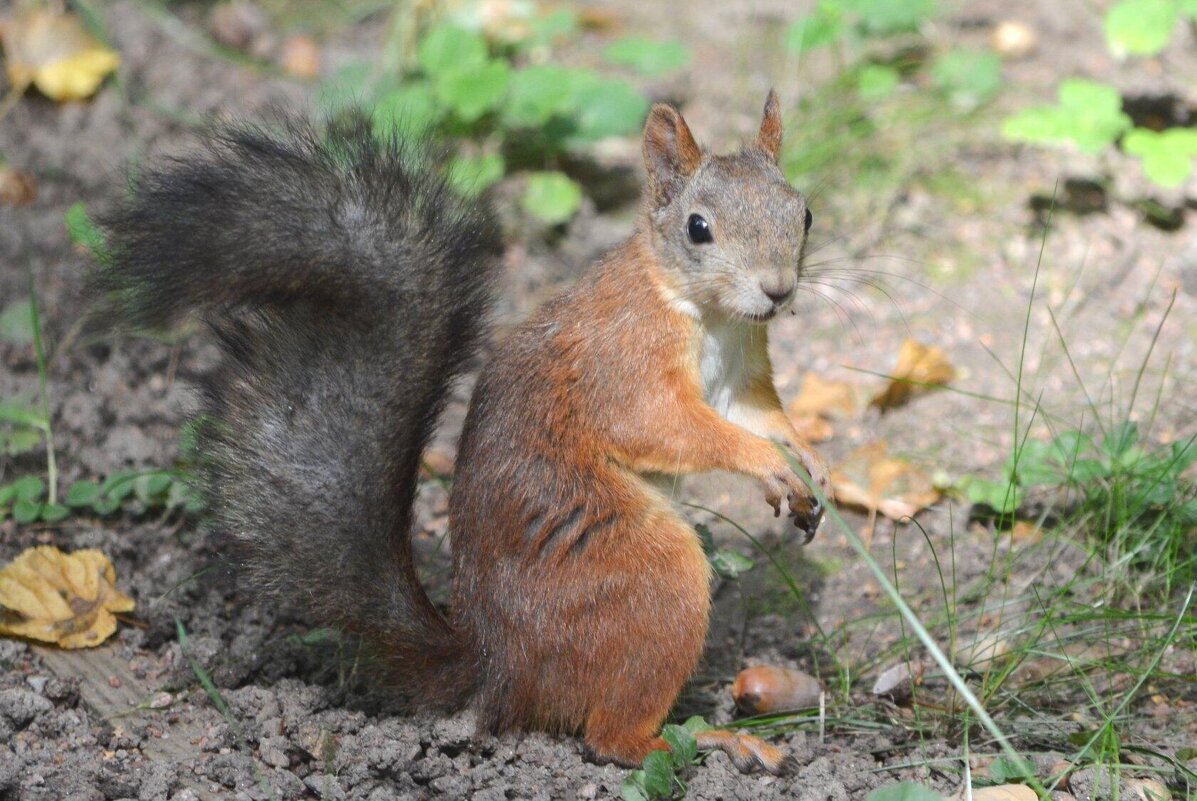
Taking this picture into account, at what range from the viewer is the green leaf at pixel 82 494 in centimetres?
244

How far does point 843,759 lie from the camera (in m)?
1.97

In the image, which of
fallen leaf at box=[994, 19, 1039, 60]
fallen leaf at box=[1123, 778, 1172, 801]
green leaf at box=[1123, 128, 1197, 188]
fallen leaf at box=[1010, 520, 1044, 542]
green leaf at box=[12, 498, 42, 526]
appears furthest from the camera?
fallen leaf at box=[994, 19, 1039, 60]

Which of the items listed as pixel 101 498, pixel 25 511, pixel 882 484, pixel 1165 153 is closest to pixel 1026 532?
pixel 882 484

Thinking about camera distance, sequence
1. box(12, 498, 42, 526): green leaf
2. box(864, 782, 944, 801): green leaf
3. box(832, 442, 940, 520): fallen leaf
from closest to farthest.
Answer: box(864, 782, 944, 801): green leaf
box(12, 498, 42, 526): green leaf
box(832, 442, 940, 520): fallen leaf

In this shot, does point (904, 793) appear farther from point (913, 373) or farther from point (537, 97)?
point (537, 97)

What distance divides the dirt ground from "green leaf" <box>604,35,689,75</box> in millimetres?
258

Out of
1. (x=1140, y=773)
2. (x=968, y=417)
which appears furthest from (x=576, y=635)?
(x=968, y=417)

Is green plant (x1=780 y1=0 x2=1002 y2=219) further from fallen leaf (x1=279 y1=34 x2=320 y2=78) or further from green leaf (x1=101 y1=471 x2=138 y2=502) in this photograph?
green leaf (x1=101 y1=471 x2=138 y2=502)

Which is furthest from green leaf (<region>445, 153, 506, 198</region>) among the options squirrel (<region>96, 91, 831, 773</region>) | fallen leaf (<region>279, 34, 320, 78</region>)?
squirrel (<region>96, 91, 831, 773</region>)

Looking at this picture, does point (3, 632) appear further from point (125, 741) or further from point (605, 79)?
point (605, 79)

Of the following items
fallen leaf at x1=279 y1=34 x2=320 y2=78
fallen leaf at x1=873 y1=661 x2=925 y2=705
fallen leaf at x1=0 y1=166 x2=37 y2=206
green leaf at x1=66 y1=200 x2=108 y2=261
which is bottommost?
fallen leaf at x1=873 y1=661 x2=925 y2=705

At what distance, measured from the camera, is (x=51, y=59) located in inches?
148

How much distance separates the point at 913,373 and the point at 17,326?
2103 millimetres

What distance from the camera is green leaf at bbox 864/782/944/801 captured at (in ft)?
5.36
